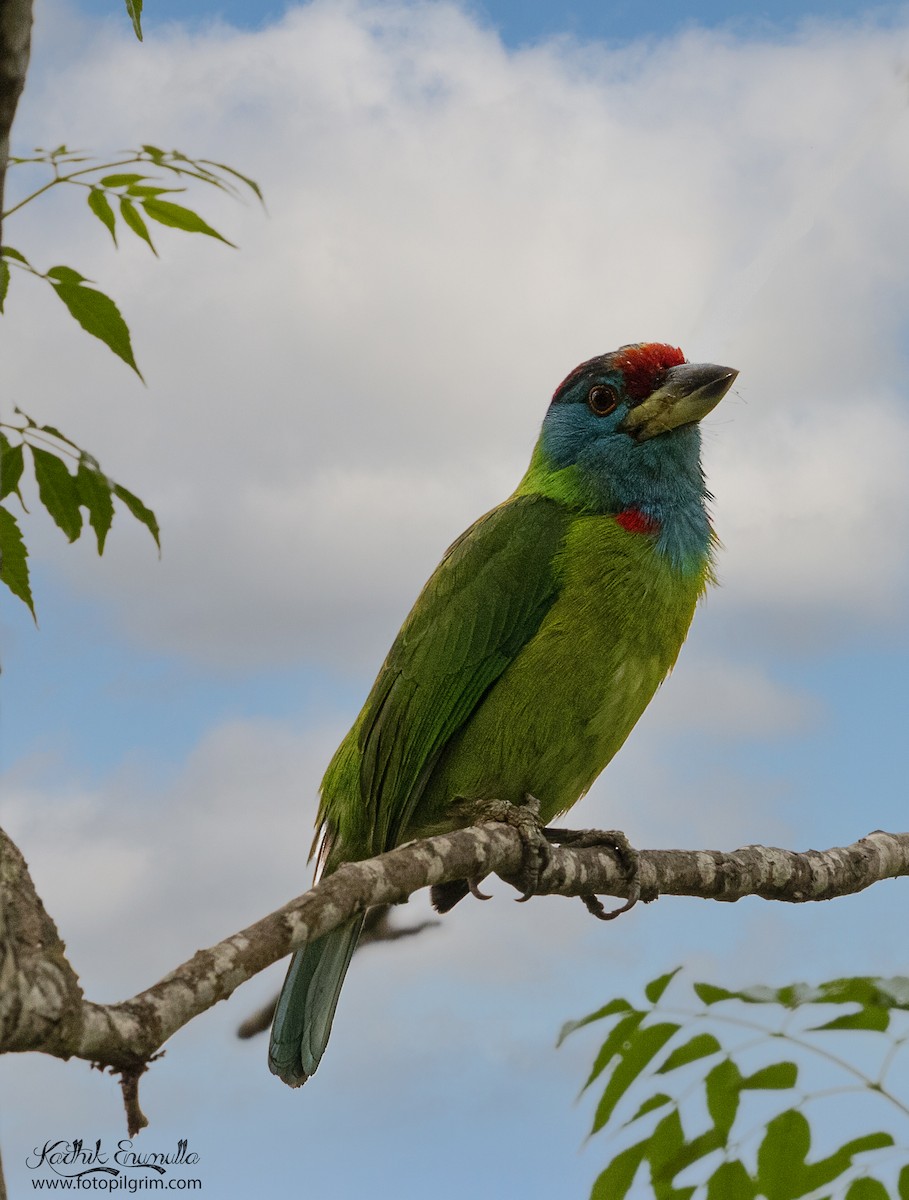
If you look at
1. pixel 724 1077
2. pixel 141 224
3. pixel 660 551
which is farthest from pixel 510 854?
pixel 141 224

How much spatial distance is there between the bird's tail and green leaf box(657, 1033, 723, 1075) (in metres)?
1.82

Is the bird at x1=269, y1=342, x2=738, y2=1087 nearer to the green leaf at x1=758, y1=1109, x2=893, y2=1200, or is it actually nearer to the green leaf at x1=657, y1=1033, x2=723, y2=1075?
the green leaf at x1=657, y1=1033, x2=723, y2=1075

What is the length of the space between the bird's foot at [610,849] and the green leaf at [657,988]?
154 centimetres

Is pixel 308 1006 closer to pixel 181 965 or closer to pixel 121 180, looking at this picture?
pixel 181 965

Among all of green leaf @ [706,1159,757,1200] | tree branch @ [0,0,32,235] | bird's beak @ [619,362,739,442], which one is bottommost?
green leaf @ [706,1159,757,1200]

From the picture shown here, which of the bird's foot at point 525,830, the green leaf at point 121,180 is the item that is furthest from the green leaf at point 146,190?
the bird's foot at point 525,830

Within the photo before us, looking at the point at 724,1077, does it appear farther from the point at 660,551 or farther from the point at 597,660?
the point at 660,551

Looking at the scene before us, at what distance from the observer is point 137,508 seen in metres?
2.02

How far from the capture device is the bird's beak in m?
3.79

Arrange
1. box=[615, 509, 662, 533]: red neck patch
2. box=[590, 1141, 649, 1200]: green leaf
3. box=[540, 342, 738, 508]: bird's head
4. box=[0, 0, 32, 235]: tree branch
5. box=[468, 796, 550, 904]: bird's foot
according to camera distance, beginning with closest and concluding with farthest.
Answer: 1. box=[0, 0, 32, 235]: tree branch
2. box=[590, 1141, 649, 1200]: green leaf
3. box=[468, 796, 550, 904]: bird's foot
4. box=[615, 509, 662, 533]: red neck patch
5. box=[540, 342, 738, 508]: bird's head

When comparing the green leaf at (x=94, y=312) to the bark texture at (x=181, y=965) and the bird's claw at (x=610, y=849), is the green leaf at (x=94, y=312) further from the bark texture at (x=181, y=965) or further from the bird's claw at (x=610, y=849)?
the bird's claw at (x=610, y=849)

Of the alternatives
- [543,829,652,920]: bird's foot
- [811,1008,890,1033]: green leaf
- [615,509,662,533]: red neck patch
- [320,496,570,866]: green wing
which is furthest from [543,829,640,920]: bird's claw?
[811,1008,890,1033]: green leaf

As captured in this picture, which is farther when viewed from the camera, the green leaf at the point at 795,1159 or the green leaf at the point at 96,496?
the green leaf at the point at 96,496

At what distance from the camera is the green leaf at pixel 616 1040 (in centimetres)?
183
